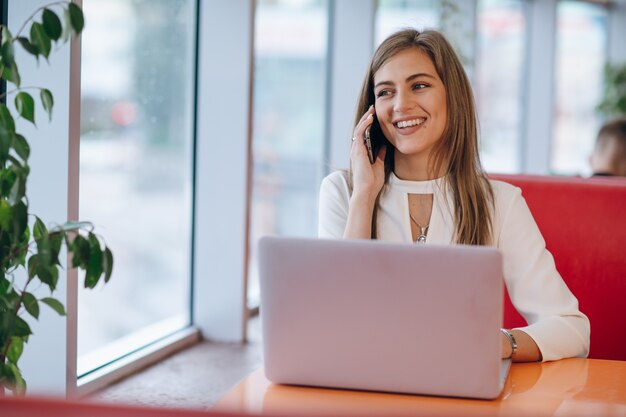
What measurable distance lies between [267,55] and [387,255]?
4.46 metres

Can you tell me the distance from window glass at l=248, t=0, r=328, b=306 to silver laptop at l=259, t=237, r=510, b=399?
4.19m

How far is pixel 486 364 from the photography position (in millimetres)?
1274

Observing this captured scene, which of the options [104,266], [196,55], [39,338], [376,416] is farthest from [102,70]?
[376,416]

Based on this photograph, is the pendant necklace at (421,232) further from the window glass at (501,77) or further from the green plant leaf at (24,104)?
the window glass at (501,77)

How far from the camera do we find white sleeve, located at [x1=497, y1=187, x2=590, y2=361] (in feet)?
5.59

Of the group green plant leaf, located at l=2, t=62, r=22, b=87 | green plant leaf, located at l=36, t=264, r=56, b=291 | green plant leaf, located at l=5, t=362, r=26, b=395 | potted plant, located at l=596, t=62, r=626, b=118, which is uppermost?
potted plant, located at l=596, t=62, r=626, b=118

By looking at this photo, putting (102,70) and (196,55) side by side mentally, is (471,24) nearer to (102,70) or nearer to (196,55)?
(196,55)

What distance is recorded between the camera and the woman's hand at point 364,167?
210 centimetres

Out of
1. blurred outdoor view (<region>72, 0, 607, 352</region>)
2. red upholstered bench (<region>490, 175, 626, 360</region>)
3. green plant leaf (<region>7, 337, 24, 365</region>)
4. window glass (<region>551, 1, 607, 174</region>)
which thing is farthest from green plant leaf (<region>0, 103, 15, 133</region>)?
window glass (<region>551, 1, 607, 174</region>)

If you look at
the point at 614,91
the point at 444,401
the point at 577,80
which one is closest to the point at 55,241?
the point at 444,401

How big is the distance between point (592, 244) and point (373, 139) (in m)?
0.68

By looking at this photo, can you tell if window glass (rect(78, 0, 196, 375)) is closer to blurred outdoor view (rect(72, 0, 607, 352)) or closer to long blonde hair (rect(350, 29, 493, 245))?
blurred outdoor view (rect(72, 0, 607, 352))

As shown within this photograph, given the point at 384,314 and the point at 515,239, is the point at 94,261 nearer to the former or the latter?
the point at 384,314

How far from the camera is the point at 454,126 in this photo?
214cm
